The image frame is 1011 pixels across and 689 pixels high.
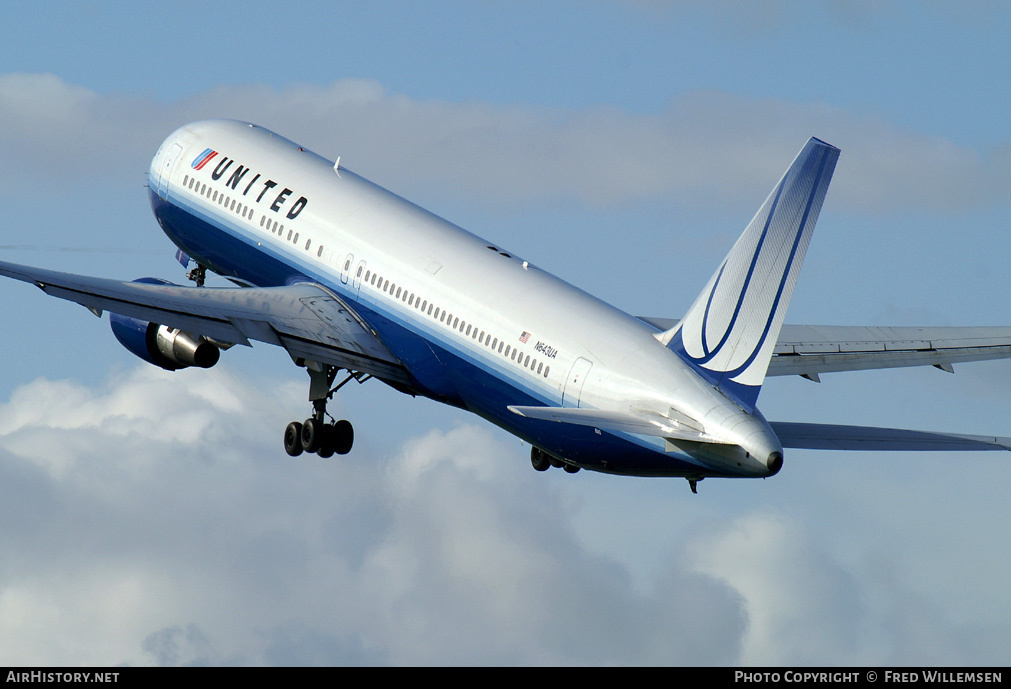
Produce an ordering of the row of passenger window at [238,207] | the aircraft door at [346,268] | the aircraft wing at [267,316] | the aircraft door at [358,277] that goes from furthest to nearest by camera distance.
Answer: the row of passenger window at [238,207] < the aircraft door at [346,268] < the aircraft door at [358,277] < the aircraft wing at [267,316]

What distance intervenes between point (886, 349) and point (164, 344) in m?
18.5

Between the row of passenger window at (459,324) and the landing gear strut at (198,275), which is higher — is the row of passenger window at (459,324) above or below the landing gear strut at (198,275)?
above

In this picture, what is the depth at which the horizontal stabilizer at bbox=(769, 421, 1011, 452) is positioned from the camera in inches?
1313

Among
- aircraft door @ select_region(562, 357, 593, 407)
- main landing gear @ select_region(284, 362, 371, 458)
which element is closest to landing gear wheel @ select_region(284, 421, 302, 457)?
main landing gear @ select_region(284, 362, 371, 458)

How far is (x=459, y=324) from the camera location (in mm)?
38875

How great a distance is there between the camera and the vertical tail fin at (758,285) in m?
32.2

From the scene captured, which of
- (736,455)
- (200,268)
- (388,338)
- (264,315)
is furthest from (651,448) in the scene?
(200,268)

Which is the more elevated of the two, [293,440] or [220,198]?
[220,198]

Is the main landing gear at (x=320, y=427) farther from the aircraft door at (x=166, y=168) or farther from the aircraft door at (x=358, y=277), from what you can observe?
the aircraft door at (x=166, y=168)

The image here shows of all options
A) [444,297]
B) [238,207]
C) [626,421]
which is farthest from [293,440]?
[626,421]

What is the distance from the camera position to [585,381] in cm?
3547

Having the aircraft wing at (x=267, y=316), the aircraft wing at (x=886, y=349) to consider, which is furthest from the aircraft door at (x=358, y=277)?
the aircraft wing at (x=886, y=349)

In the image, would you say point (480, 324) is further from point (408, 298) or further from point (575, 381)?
point (575, 381)

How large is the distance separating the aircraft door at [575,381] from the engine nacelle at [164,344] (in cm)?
1184
